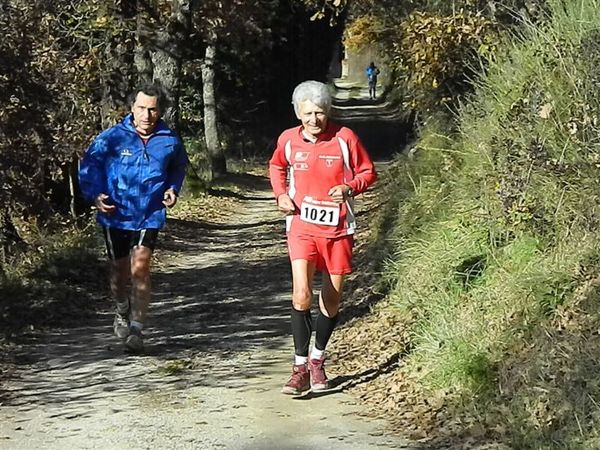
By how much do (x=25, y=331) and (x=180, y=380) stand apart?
2.25 m

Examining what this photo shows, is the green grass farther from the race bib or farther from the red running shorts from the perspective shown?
the race bib

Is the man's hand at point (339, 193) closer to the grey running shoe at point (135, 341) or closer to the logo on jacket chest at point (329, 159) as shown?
the logo on jacket chest at point (329, 159)

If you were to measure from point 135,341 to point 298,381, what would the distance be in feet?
5.84

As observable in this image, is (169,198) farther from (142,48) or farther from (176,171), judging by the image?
(142,48)

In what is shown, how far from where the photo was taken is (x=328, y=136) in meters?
7.32

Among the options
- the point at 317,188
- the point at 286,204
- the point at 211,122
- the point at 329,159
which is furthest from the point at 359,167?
the point at 211,122

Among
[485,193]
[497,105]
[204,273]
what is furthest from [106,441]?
[204,273]

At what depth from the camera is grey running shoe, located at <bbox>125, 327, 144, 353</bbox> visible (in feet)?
28.5

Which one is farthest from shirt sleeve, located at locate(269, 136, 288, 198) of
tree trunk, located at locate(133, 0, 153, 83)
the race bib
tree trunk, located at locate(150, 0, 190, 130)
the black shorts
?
tree trunk, located at locate(133, 0, 153, 83)

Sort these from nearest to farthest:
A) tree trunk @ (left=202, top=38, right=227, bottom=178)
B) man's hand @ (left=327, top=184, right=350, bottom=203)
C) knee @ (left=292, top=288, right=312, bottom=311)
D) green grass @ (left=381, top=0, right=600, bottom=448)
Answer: green grass @ (left=381, top=0, right=600, bottom=448), man's hand @ (left=327, top=184, right=350, bottom=203), knee @ (left=292, top=288, right=312, bottom=311), tree trunk @ (left=202, top=38, right=227, bottom=178)

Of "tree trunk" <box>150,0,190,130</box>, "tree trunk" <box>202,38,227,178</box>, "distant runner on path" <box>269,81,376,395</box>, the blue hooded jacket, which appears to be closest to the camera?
"distant runner on path" <box>269,81,376,395</box>

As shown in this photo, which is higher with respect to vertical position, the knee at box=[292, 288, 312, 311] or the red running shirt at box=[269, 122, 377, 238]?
the red running shirt at box=[269, 122, 377, 238]

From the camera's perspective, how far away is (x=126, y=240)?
8.73 meters

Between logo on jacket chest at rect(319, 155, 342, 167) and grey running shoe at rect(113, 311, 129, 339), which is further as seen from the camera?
grey running shoe at rect(113, 311, 129, 339)
